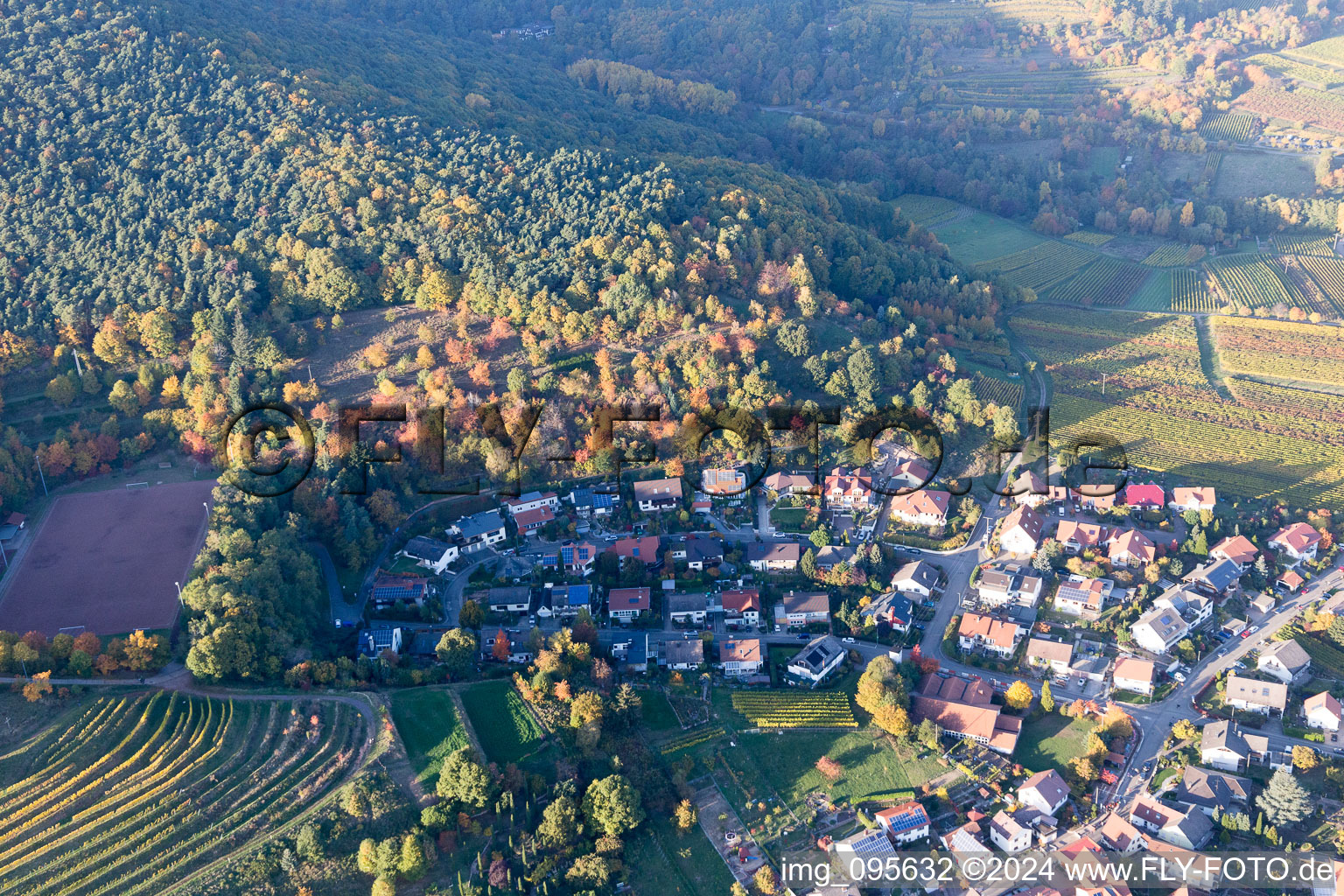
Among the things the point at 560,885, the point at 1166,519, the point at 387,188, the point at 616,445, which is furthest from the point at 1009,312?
the point at 560,885

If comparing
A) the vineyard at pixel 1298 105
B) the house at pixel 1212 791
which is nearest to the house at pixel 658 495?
the house at pixel 1212 791

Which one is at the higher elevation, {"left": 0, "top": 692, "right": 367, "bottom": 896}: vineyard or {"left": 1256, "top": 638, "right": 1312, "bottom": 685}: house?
{"left": 0, "top": 692, "right": 367, "bottom": 896}: vineyard

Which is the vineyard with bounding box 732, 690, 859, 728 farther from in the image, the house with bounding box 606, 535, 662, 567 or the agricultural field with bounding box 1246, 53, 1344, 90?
the agricultural field with bounding box 1246, 53, 1344, 90

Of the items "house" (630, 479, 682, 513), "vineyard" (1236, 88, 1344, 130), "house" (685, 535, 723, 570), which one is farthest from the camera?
"vineyard" (1236, 88, 1344, 130)

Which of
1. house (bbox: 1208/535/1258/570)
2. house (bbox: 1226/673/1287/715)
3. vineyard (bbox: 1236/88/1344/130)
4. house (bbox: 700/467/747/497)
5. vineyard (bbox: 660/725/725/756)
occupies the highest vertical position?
vineyard (bbox: 1236/88/1344/130)

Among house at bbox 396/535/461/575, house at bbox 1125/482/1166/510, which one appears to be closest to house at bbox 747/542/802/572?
house at bbox 396/535/461/575

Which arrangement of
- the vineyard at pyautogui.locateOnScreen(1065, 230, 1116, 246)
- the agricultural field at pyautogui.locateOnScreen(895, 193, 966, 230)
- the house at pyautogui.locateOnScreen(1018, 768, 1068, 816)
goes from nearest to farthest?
the house at pyautogui.locateOnScreen(1018, 768, 1068, 816) < the vineyard at pyautogui.locateOnScreen(1065, 230, 1116, 246) < the agricultural field at pyautogui.locateOnScreen(895, 193, 966, 230)

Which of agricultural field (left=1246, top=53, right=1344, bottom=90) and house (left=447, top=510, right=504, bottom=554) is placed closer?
house (left=447, top=510, right=504, bottom=554)

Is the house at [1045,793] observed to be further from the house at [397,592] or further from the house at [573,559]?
the house at [397,592]
